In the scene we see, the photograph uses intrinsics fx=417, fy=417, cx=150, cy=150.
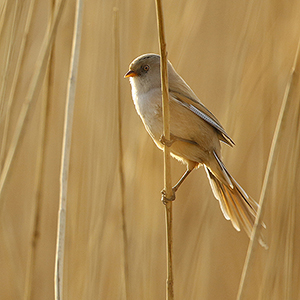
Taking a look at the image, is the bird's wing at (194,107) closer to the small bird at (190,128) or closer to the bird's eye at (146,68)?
the small bird at (190,128)

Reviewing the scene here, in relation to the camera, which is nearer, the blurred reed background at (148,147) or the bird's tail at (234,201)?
the blurred reed background at (148,147)

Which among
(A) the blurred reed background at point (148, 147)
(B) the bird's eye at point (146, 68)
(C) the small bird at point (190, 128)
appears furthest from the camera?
(B) the bird's eye at point (146, 68)

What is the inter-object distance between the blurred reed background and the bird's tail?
4.1 inches

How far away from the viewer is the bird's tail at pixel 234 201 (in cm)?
168

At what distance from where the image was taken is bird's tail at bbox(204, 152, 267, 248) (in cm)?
168

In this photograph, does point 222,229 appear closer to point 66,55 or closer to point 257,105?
point 257,105

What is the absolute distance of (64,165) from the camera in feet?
4.30

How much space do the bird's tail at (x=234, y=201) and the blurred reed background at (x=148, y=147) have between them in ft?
0.34

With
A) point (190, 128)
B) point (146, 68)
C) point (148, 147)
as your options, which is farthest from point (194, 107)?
point (148, 147)

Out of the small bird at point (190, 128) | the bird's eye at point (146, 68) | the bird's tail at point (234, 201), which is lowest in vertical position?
the bird's tail at point (234, 201)

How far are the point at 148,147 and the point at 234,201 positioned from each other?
0.50m

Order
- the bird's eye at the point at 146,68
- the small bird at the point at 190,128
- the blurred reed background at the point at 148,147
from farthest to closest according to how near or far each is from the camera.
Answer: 1. the bird's eye at the point at 146,68
2. the small bird at the point at 190,128
3. the blurred reed background at the point at 148,147

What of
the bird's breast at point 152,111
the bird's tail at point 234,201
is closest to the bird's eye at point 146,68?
the bird's breast at point 152,111

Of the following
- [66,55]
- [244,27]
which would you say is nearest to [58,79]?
[66,55]
